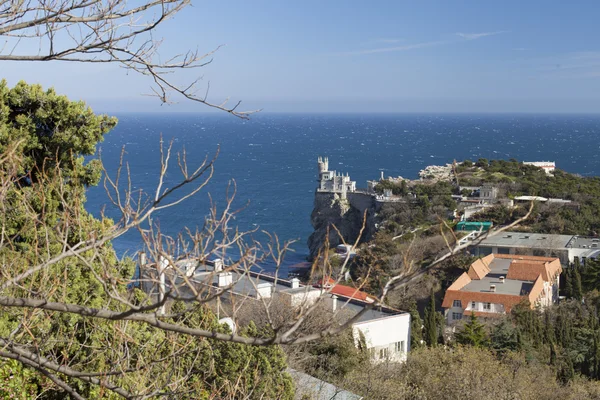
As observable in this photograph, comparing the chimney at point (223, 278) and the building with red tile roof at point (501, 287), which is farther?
the building with red tile roof at point (501, 287)

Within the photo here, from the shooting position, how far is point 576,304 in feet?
83.8

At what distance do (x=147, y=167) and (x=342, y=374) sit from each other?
6707 cm

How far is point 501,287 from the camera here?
27.1m

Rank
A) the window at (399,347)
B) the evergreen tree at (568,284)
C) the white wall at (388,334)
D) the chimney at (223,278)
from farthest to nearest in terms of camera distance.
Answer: the evergreen tree at (568,284) < the window at (399,347) < the white wall at (388,334) < the chimney at (223,278)

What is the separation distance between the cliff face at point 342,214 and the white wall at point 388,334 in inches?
1162

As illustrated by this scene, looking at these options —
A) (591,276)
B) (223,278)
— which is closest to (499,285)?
(591,276)

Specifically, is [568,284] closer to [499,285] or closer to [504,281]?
[504,281]

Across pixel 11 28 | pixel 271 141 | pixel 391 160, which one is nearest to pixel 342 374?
pixel 11 28

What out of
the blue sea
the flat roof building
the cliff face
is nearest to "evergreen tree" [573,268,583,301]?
the flat roof building

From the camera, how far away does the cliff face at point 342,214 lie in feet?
156

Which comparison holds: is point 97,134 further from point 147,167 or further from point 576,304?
point 147,167

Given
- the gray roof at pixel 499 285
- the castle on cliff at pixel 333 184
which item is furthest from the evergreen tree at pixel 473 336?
the castle on cliff at pixel 333 184

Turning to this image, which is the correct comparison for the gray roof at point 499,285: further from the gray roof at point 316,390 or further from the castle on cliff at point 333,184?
the castle on cliff at point 333,184

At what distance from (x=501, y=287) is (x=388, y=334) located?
1152 centimetres
